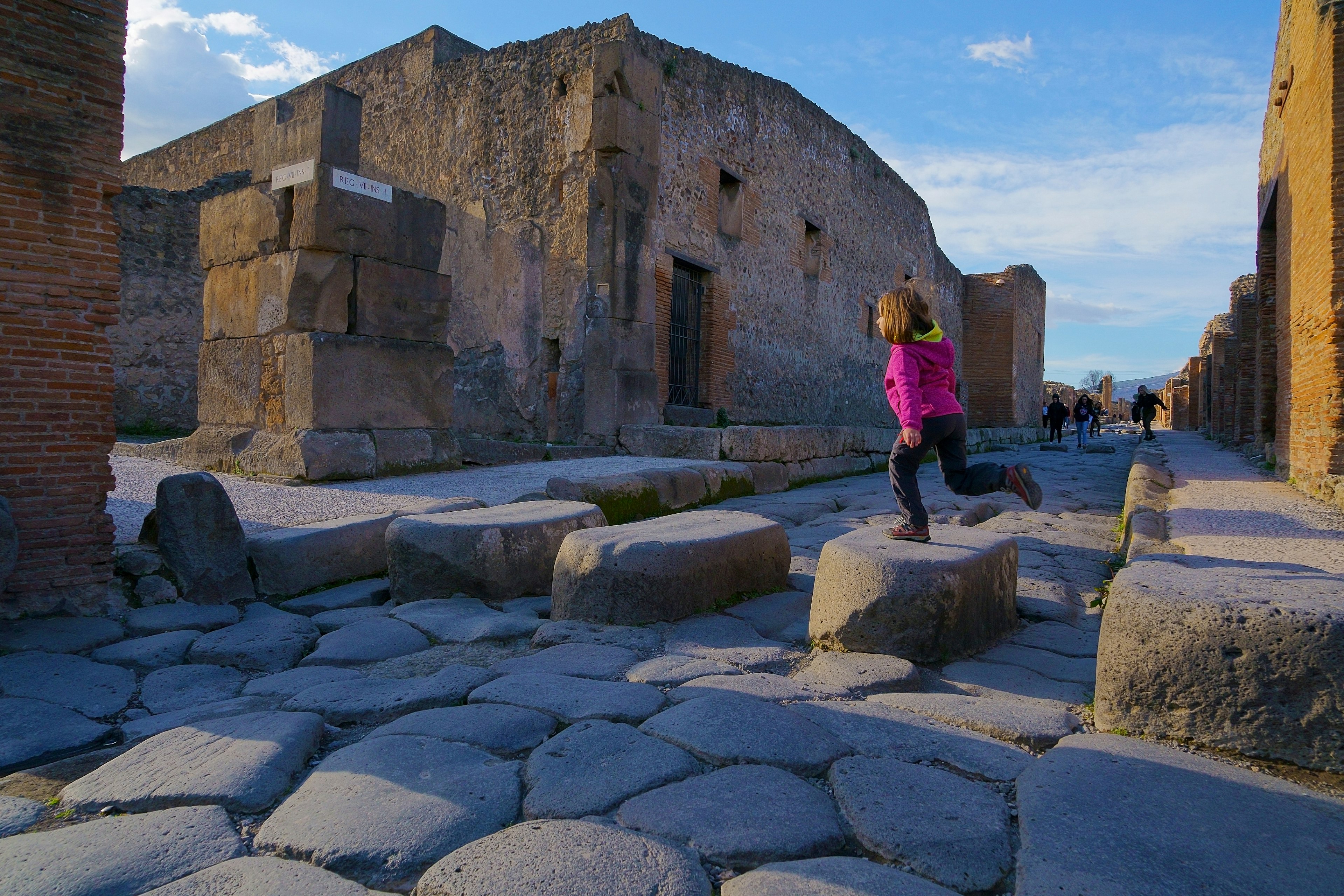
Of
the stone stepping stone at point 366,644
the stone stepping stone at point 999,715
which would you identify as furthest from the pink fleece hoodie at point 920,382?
the stone stepping stone at point 366,644

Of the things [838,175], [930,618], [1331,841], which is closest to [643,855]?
[1331,841]

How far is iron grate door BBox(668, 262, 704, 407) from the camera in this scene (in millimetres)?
9938

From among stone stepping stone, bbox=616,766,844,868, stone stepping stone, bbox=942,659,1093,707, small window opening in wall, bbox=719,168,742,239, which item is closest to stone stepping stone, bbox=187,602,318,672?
stone stepping stone, bbox=616,766,844,868

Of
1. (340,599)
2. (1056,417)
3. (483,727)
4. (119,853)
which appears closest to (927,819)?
(483,727)

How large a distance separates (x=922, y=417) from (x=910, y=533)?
0.55m

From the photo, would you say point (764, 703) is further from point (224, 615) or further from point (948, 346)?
point (224, 615)

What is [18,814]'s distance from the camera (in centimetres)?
172

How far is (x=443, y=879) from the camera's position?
4.46 ft

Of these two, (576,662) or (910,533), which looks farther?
(910,533)

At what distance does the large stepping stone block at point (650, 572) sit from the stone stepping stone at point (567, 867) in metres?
1.63

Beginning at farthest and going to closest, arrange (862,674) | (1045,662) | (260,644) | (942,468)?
(942,468) < (260,644) < (1045,662) < (862,674)

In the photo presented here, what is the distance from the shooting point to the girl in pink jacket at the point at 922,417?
10.9 feet

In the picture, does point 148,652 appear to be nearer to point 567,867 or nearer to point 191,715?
point 191,715

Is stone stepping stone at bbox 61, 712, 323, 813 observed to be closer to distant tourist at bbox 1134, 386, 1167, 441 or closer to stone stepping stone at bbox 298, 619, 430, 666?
stone stepping stone at bbox 298, 619, 430, 666
